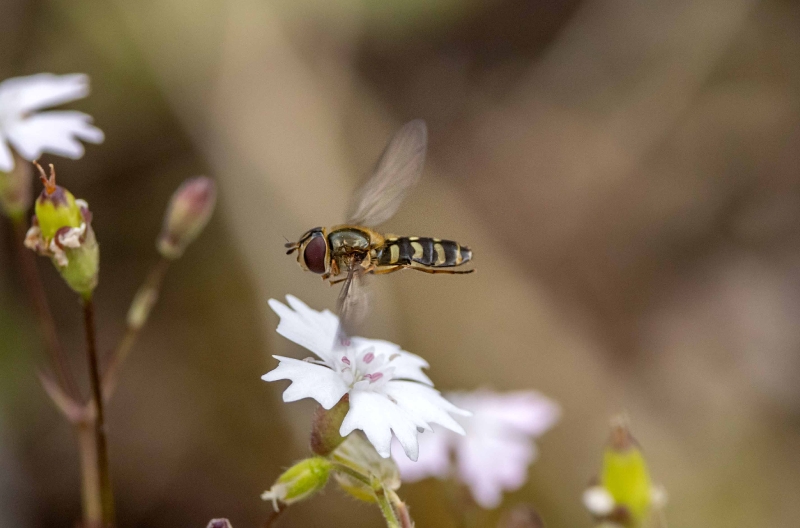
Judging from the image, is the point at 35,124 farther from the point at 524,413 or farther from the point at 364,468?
the point at 524,413

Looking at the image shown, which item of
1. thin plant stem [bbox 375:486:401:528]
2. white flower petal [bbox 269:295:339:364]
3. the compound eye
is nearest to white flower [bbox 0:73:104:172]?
the compound eye

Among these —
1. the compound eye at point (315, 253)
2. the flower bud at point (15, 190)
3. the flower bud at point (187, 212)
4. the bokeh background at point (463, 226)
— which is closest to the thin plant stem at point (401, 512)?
the compound eye at point (315, 253)

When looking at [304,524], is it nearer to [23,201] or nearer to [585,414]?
[585,414]

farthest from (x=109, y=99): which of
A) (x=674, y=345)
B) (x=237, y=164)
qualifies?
(x=674, y=345)

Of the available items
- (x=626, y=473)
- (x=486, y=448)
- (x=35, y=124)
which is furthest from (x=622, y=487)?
(x=35, y=124)

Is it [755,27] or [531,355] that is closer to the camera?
[531,355]

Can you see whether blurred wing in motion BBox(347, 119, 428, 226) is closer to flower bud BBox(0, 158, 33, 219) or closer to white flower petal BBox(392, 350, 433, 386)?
white flower petal BBox(392, 350, 433, 386)
